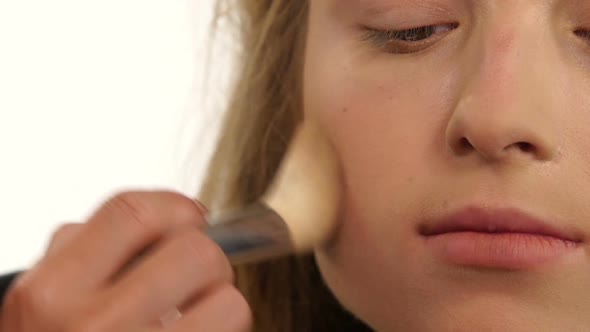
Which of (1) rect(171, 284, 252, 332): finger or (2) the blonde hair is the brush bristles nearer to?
(1) rect(171, 284, 252, 332): finger

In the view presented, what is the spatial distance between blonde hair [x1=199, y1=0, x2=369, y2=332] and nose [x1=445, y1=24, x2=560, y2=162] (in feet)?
1.01

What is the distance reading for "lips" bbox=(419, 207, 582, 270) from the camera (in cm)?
53

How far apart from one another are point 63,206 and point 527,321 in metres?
0.63

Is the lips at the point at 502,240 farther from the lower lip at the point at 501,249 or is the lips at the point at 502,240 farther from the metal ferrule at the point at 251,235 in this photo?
the metal ferrule at the point at 251,235

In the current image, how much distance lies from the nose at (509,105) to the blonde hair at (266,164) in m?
0.31

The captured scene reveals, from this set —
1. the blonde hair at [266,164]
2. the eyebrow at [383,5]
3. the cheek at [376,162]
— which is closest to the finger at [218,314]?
the cheek at [376,162]

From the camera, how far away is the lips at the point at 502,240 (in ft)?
1.73

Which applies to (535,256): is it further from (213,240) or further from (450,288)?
(213,240)

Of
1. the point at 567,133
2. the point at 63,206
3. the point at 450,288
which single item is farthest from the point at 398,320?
the point at 63,206

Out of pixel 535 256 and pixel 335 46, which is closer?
pixel 535 256

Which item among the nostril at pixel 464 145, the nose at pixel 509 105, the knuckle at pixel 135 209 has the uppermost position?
the nose at pixel 509 105

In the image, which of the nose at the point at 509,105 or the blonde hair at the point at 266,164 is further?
the blonde hair at the point at 266,164

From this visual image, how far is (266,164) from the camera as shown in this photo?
0.85 metres

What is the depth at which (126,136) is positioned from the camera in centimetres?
105
